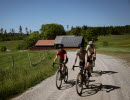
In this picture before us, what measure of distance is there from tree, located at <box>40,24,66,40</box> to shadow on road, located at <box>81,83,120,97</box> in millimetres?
84101

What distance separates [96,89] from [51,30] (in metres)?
87.3

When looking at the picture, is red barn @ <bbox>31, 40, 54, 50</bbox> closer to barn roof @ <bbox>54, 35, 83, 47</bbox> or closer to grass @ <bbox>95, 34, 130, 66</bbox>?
barn roof @ <bbox>54, 35, 83, 47</bbox>

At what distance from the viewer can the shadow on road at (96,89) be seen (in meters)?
7.46

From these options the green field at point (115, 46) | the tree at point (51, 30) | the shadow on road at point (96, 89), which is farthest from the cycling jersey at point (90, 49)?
the tree at point (51, 30)

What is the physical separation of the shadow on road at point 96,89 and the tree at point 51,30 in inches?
3311

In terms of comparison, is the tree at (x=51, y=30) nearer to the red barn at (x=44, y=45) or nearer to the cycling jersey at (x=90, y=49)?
the red barn at (x=44, y=45)

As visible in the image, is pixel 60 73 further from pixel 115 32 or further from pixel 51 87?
pixel 115 32

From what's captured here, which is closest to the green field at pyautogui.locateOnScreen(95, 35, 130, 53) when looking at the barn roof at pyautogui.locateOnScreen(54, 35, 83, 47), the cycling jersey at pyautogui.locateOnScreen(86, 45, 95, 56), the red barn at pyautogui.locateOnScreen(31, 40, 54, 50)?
the barn roof at pyautogui.locateOnScreen(54, 35, 83, 47)

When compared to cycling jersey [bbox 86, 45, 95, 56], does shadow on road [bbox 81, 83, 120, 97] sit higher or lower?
lower

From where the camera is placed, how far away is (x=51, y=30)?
93.7 m

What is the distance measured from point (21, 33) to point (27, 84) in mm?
189168

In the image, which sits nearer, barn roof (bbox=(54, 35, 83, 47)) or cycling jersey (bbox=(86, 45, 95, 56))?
cycling jersey (bbox=(86, 45, 95, 56))

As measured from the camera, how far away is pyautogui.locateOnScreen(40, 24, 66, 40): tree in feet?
303

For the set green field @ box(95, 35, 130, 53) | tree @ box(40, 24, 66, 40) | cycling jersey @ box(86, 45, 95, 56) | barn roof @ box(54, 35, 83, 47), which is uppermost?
tree @ box(40, 24, 66, 40)
